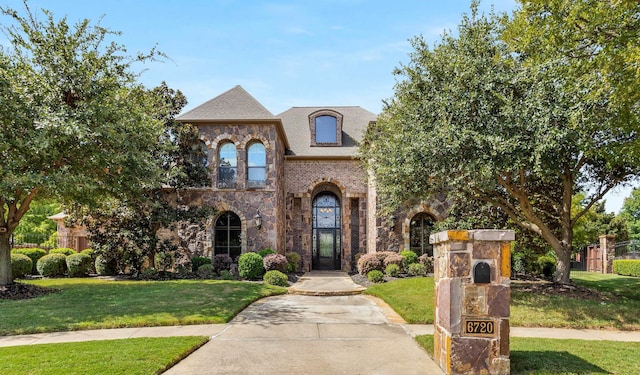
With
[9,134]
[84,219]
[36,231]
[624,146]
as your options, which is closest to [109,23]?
[9,134]

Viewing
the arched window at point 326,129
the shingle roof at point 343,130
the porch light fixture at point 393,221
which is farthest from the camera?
the arched window at point 326,129

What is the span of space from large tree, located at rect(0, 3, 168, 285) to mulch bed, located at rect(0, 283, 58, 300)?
49cm

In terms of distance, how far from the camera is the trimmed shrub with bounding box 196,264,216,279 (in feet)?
56.2

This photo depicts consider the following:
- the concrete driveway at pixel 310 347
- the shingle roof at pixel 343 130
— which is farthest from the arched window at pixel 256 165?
the concrete driveway at pixel 310 347

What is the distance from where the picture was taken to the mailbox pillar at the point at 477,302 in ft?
17.4

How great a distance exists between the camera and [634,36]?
866 centimetres

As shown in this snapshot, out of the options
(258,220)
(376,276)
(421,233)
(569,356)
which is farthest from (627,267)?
(569,356)

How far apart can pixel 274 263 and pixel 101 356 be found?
429 inches

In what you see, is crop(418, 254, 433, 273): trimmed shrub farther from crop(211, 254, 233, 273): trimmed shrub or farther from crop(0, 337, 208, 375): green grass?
crop(0, 337, 208, 375): green grass

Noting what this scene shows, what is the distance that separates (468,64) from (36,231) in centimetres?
4312

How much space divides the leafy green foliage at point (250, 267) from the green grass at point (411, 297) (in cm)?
466

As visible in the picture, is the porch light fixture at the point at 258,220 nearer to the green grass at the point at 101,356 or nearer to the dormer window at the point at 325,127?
the dormer window at the point at 325,127

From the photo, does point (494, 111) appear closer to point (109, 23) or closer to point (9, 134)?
point (109, 23)

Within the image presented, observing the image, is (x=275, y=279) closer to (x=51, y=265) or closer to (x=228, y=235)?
(x=228, y=235)
